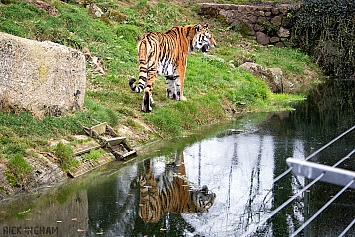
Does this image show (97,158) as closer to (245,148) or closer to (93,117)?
(93,117)

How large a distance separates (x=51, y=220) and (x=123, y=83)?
9086 mm

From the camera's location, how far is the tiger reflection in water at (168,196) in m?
8.85

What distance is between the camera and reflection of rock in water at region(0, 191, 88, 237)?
7742 mm

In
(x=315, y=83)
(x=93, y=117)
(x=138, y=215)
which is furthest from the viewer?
→ (x=315, y=83)

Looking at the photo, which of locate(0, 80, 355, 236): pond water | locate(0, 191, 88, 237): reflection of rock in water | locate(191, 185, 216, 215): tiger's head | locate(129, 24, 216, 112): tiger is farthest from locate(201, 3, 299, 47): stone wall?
locate(0, 191, 88, 237): reflection of rock in water

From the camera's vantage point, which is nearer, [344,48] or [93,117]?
[93,117]

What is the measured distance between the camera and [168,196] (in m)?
9.66

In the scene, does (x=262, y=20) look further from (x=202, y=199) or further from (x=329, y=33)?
(x=202, y=199)

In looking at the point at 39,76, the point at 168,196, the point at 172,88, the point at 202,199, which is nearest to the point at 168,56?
the point at 172,88

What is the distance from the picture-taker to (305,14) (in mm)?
31766

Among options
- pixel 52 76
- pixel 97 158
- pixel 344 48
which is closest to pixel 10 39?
pixel 52 76

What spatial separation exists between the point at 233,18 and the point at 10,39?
75.0 ft

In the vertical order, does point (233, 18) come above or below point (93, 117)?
above

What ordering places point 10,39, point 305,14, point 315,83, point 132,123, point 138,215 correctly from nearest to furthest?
point 138,215, point 10,39, point 132,123, point 315,83, point 305,14
